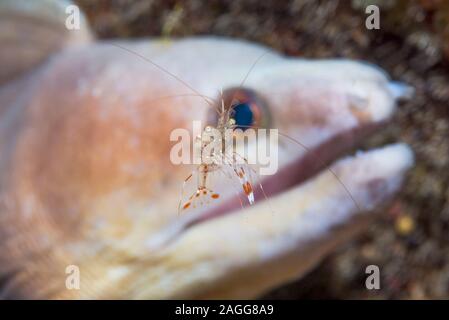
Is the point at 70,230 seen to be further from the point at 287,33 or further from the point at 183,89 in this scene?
the point at 287,33

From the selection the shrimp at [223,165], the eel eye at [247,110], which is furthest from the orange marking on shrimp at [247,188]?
the eel eye at [247,110]

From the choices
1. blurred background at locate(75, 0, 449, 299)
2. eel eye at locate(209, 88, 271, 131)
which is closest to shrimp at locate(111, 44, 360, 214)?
eel eye at locate(209, 88, 271, 131)

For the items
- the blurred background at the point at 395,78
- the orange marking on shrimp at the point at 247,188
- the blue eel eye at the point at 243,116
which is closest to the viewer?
the orange marking on shrimp at the point at 247,188

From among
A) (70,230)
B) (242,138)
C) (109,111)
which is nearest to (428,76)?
(242,138)

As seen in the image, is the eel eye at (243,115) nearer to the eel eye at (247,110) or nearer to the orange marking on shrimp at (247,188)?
the eel eye at (247,110)

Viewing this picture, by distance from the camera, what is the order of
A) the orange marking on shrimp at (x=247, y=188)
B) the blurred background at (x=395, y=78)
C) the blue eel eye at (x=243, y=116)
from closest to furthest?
1. the orange marking on shrimp at (x=247, y=188)
2. the blue eel eye at (x=243, y=116)
3. the blurred background at (x=395, y=78)

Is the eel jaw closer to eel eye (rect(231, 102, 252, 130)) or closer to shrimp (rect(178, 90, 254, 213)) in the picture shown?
shrimp (rect(178, 90, 254, 213))
